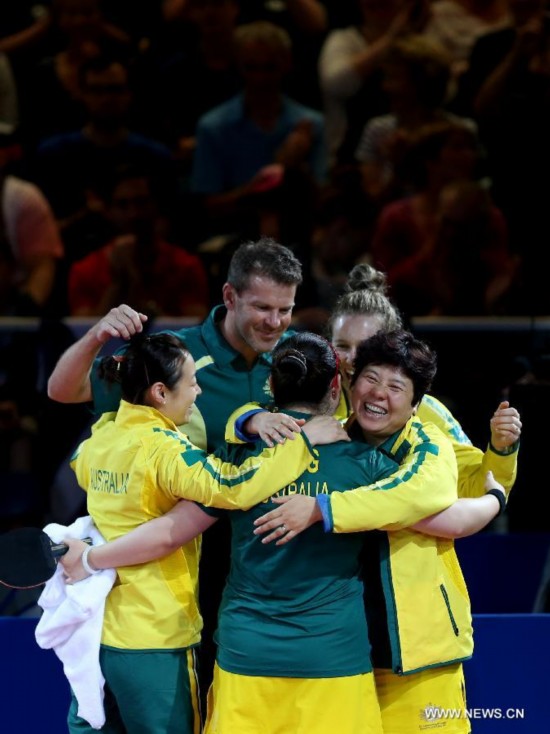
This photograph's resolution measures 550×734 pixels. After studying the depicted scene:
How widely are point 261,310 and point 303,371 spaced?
21.2 inches

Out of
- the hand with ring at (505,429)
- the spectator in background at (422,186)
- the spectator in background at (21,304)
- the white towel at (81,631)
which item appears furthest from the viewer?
the spectator in background at (422,186)

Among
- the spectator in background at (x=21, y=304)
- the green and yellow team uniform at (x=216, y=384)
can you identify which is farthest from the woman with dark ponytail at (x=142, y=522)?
the spectator in background at (x=21, y=304)

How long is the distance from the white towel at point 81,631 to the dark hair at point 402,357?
32.1 inches

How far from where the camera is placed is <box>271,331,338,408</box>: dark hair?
2.78m

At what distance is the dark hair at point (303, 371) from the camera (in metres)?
2.78

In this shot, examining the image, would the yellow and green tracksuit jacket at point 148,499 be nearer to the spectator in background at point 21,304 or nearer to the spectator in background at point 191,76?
the spectator in background at point 21,304

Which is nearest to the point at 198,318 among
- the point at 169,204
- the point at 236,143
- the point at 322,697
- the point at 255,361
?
the point at 169,204

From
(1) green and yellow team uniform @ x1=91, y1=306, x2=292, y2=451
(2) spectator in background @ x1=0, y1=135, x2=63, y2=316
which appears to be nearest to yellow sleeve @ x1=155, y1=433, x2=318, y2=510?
(1) green and yellow team uniform @ x1=91, y1=306, x2=292, y2=451

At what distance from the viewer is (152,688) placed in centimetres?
294

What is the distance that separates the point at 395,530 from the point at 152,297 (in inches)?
117

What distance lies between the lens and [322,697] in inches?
109

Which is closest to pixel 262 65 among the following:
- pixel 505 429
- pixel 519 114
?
pixel 519 114

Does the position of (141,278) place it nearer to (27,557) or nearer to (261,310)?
(261,310)

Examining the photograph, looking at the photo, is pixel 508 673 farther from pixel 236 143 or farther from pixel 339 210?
pixel 236 143
